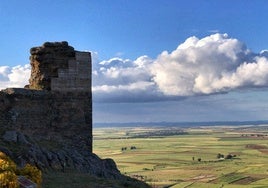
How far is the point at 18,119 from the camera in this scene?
21641mm

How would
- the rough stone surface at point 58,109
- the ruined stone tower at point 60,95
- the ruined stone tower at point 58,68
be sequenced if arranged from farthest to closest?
the ruined stone tower at point 58,68
the ruined stone tower at point 60,95
the rough stone surface at point 58,109

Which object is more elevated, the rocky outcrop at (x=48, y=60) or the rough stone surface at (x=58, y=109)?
the rocky outcrop at (x=48, y=60)

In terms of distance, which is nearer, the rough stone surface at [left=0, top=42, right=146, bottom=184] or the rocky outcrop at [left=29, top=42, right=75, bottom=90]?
the rough stone surface at [left=0, top=42, right=146, bottom=184]

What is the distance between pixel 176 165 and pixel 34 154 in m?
101

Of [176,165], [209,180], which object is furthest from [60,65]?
[176,165]

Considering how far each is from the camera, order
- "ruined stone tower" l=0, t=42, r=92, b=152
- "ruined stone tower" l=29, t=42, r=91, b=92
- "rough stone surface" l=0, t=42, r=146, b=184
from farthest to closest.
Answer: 1. "ruined stone tower" l=29, t=42, r=91, b=92
2. "ruined stone tower" l=0, t=42, r=92, b=152
3. "rough stone surface" l=0, t=42, r=146, b=184

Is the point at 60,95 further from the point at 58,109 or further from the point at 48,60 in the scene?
the point at 48,60

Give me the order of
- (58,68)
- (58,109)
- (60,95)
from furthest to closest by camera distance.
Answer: (58,68) < (60,95) < (58,109)

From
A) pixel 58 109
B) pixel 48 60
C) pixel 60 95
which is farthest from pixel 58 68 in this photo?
pixel 58 109

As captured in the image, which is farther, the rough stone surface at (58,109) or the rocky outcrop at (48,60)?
the rocky outcrop at (48,60)

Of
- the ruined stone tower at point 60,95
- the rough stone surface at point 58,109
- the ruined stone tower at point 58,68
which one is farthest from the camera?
the ruined stone tower at point 58,68

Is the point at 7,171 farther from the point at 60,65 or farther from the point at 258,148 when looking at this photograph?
the point at 258,148

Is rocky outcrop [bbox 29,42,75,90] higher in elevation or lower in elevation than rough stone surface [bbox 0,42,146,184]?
higher

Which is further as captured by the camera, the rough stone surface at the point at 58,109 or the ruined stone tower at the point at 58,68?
the ruined stone tower at the point at 58,68
